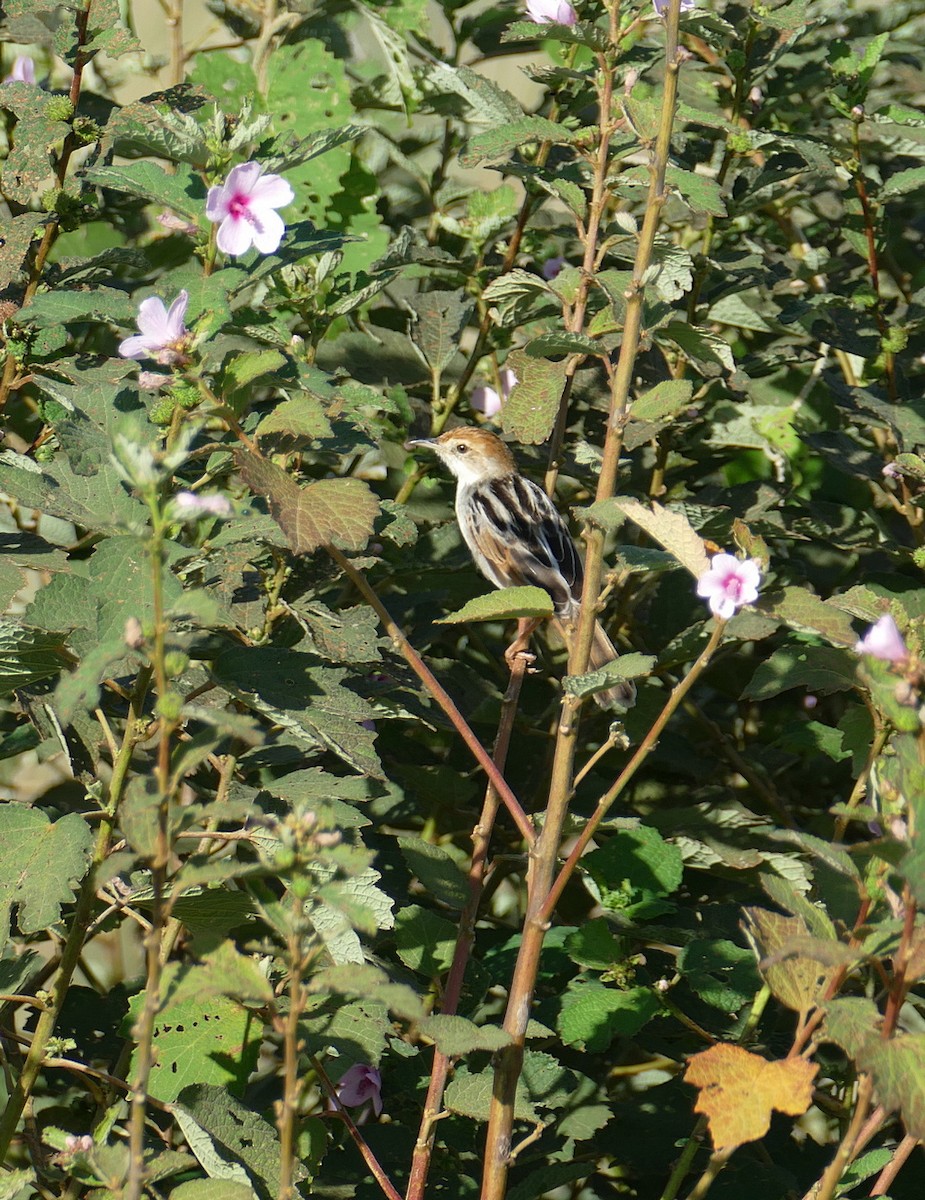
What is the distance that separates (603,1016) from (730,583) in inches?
36.1

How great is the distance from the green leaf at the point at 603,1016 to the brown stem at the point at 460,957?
20 centimetres

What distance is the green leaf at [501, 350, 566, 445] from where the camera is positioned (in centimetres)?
254

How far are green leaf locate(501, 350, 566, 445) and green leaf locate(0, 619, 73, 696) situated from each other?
0.88m

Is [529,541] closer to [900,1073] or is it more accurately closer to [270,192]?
[270,192]

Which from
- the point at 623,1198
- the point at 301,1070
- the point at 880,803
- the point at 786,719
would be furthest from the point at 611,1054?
the point at 880,803

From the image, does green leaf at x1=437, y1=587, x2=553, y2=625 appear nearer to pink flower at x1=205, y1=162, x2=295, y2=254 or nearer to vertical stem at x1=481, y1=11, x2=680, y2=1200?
vertical stem at x1=481, y1=11, x2=680, y2=1200

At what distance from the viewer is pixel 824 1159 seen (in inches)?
106

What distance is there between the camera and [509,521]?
406 centimetres

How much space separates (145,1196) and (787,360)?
2303mm

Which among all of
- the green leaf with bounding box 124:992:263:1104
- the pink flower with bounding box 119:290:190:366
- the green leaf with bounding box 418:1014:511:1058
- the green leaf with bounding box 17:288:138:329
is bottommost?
the green leaf with bounding box 124:992:263:1104

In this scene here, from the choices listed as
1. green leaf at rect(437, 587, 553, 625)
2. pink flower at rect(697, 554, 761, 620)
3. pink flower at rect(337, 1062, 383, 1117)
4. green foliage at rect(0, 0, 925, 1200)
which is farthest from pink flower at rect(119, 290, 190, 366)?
pink flower at rect(337, 1062, 383, 1117)

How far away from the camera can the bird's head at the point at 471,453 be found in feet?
11.3

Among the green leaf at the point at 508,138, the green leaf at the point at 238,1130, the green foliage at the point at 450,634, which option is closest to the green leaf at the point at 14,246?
the green foliage at the point at 450,634

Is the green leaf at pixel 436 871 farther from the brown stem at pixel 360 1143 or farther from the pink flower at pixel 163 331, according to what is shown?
the pink flower at pixel 163 331
